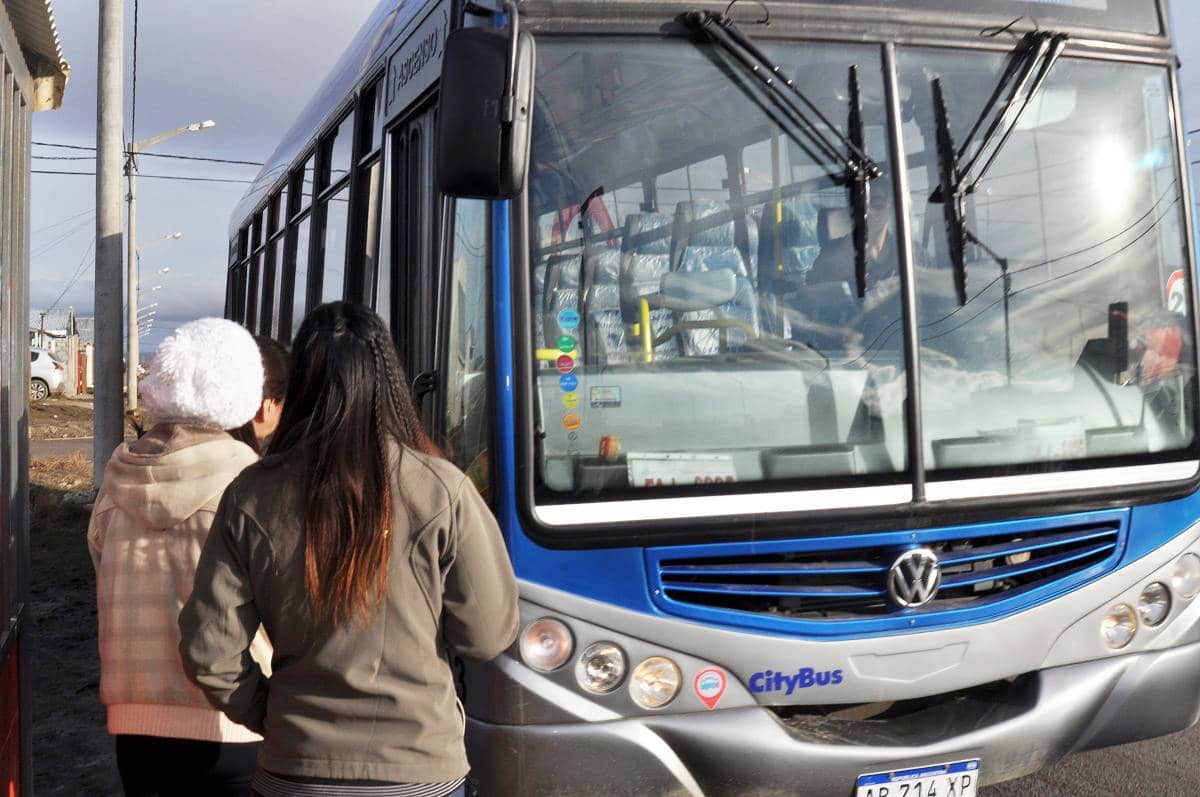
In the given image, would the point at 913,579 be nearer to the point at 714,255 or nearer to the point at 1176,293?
the point at 714,255

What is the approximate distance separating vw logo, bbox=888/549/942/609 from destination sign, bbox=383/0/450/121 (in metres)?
2.03

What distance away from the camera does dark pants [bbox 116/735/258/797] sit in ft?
8.63

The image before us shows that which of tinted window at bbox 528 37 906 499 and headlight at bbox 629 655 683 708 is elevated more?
tinted window at bbox 528 37 906 499

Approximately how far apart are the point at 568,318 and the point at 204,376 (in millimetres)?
1125

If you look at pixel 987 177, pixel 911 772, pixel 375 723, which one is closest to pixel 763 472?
pixel 911 772

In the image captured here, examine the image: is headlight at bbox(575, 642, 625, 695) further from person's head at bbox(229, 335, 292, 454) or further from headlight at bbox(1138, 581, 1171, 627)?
headlight at bbox(1138, 581, 1171, 627)

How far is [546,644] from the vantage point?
10.6 feet

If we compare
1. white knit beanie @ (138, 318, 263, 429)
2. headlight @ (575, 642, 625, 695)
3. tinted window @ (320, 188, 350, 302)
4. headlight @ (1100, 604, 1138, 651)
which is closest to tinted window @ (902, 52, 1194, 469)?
headlight @ (1100, 604, 1138, 651)

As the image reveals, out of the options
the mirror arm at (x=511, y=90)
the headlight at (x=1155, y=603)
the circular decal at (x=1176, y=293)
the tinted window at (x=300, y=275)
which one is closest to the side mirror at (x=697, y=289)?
the mirror arm at (x=511, y=90)

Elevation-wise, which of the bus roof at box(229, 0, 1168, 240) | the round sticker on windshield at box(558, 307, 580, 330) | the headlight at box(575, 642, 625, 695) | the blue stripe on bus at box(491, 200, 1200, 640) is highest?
the bus roof at box(229, 0, 1168, 240)

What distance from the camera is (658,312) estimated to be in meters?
3.47

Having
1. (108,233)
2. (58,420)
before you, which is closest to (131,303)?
(58,420)

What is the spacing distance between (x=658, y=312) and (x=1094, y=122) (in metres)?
1.64

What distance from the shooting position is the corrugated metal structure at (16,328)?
3.42m
